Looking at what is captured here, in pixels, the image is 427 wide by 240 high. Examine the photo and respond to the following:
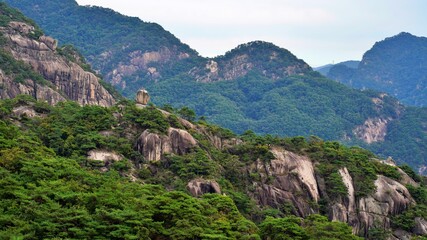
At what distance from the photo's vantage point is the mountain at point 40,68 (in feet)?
247

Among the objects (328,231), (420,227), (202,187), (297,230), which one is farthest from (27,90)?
(420,227)

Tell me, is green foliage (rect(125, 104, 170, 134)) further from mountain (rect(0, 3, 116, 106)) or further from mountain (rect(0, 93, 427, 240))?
mountain (rect(0, 3, 116, 106))

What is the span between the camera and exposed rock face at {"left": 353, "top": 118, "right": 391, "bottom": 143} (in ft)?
556

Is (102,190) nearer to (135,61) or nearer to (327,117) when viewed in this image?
(327,117)

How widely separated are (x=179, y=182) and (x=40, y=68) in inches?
1495

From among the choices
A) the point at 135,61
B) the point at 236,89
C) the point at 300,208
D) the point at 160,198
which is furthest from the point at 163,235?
the point at 135,61

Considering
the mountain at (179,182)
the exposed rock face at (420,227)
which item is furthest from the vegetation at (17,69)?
the exposed rock face at (420,227)

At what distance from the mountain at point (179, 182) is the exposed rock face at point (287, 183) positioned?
10 centimetres

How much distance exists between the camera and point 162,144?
55.2 meters

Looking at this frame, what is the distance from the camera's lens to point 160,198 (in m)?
38.1

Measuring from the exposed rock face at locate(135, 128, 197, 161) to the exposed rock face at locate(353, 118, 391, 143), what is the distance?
117 meters

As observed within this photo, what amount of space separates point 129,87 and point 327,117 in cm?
5749

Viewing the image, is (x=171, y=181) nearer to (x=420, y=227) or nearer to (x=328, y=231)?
(x=328, y=231)

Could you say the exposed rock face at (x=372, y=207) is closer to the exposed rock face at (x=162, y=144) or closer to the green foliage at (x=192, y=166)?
the green foliage at (x=192, y=166)
